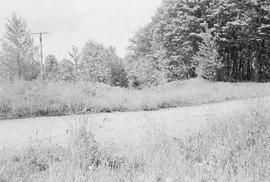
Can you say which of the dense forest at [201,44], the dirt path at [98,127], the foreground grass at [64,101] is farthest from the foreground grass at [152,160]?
the dense forest at [201,44]

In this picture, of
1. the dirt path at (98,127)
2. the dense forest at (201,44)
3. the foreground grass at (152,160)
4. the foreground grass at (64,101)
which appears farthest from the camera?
the dense forest at (201,44)

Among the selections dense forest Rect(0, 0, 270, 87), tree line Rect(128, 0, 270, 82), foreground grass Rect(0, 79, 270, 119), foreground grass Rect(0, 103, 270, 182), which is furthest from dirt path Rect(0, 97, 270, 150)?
tree line Rect(128, 0, 270, 82)

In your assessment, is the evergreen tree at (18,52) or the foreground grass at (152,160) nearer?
the foreground grass at (152,160)

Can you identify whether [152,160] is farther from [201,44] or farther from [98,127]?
[201,44]

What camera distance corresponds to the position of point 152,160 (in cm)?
450

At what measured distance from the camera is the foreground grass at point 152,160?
3898 millimetres

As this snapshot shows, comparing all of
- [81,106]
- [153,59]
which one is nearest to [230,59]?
[153,59]

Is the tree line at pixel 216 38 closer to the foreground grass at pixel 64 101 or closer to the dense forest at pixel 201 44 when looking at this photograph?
the dense forest at pixel 201 44

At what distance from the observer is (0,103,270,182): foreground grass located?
153 inches

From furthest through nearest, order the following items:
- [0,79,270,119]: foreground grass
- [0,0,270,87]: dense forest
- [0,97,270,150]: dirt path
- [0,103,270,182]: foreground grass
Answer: [0,0,270,87]: dense forest
[0,79,270,119]: foreground grass
[0,97,270,150]: dirt path
[0,103,270,182]: foreground grass

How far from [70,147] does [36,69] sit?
1385 inches

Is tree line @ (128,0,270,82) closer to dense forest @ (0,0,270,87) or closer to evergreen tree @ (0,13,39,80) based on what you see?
dense forest @ (0,0,270,87)

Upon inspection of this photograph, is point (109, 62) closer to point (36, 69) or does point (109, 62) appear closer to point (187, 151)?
point (36, 69)

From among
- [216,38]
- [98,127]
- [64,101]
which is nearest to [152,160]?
[98,127]
